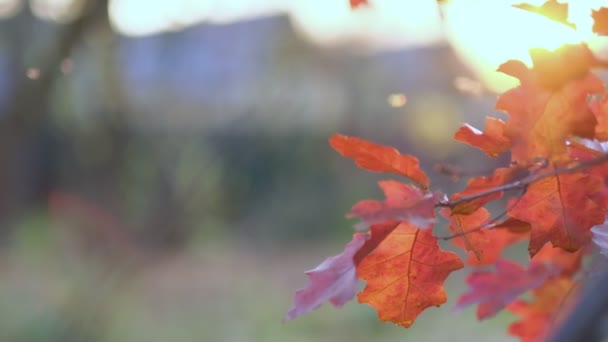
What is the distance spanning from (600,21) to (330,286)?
34cm

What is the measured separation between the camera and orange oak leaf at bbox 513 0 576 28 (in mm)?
610

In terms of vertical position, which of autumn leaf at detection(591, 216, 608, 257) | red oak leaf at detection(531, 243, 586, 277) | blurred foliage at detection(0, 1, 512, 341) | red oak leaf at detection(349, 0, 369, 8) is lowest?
blurred foliage at detection(0, 1, 512, 341)

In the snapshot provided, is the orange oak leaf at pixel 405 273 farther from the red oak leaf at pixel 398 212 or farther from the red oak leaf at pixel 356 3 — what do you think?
the red oak leaf at pixel 356 3

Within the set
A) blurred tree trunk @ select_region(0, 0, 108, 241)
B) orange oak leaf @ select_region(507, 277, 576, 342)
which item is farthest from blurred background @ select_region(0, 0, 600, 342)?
orange oak leaf @ select_region(507, 277, 576, 342)

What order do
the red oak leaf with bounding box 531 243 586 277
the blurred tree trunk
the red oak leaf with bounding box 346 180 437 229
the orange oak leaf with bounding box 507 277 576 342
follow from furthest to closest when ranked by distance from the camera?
the blurred tree trunk, the orange oak leaf with bounding box 507 277 576 342, the red oak leaf with bounding box 531 243 586 277, the red oak leaf with bounding box 346 180 437 229

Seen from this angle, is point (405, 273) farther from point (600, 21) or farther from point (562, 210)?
point (600, 21)

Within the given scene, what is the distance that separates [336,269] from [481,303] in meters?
0.52

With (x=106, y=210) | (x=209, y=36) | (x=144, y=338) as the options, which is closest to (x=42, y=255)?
(x=106, y=210)

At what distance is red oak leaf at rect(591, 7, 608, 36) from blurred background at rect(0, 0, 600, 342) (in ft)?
11.2

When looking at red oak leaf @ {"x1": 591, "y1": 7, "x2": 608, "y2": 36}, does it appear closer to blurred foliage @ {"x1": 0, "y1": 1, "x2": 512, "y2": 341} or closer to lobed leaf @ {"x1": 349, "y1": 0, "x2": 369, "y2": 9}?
lobed leaf @ {"x1": 349, "y1": 0, "x2": 369, "y2": 9}

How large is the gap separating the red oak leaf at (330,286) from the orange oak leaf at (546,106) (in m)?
0.16

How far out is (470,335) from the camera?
5.02 meters

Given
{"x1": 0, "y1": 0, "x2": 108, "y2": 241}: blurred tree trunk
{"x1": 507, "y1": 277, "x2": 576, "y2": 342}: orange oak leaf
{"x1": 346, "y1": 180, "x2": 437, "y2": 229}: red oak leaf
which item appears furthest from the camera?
{"x1": 0, "y1": 0, "x2": 108, "y2": 241}: blurred tree trunk

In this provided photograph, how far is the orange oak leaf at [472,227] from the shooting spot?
740 mm
